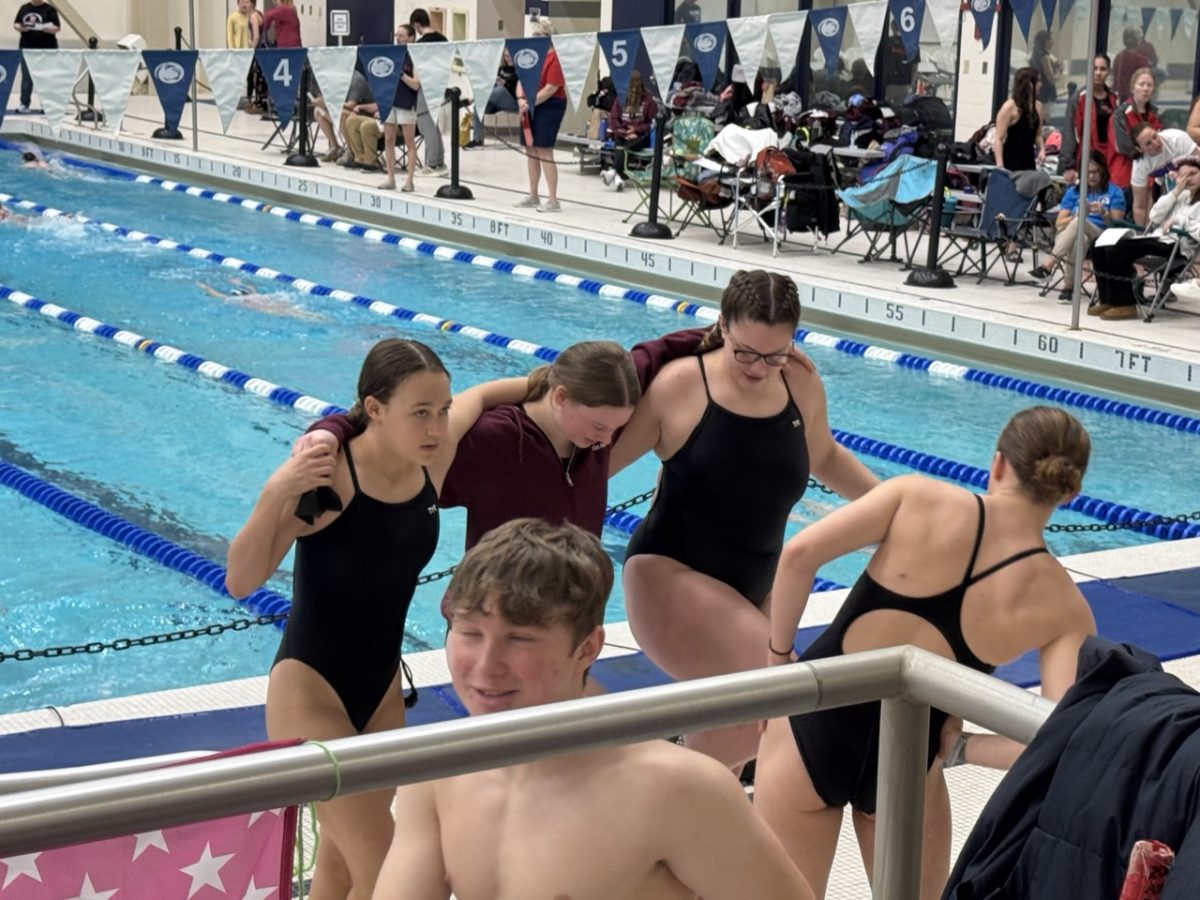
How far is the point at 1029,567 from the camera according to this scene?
2977mm

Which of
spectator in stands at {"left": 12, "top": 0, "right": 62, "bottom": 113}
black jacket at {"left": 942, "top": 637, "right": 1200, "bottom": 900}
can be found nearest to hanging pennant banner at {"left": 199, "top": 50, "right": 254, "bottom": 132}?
spectator in stands at {"left": 12, "top": 0, "right": 62, "bottom": 113}

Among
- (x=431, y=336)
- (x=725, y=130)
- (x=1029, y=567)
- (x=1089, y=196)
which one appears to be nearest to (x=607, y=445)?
(x=1029, y=567)

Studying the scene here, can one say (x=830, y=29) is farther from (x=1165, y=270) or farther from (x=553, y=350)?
(x=553, y=350)

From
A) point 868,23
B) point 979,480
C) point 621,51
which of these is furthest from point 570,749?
point 621,51

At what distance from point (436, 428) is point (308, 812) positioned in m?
1.06

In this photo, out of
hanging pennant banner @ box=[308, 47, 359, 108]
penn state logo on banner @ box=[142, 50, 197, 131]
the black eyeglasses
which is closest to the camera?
the black eyeglasses

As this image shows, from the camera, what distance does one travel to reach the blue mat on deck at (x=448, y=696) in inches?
163

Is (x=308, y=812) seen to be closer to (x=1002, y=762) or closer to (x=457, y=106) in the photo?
(x=1002, y=762)

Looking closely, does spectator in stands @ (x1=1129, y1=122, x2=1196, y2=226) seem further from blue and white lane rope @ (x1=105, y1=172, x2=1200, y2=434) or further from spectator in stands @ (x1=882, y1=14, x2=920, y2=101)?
spectator in stands @ (x1=882, y1=14, x2=920, y2=101)

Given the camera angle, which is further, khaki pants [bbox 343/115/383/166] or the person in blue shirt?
khaki pants [bbox 343/115/383/166]

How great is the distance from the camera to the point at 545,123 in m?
14.2

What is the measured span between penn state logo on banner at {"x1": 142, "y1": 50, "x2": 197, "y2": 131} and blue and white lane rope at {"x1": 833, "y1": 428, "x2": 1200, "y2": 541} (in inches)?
360

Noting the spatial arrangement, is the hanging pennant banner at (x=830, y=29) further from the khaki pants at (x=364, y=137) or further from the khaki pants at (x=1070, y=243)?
the khaki pants at (x=364, y=137)

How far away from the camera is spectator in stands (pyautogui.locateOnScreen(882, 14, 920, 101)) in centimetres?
1688
